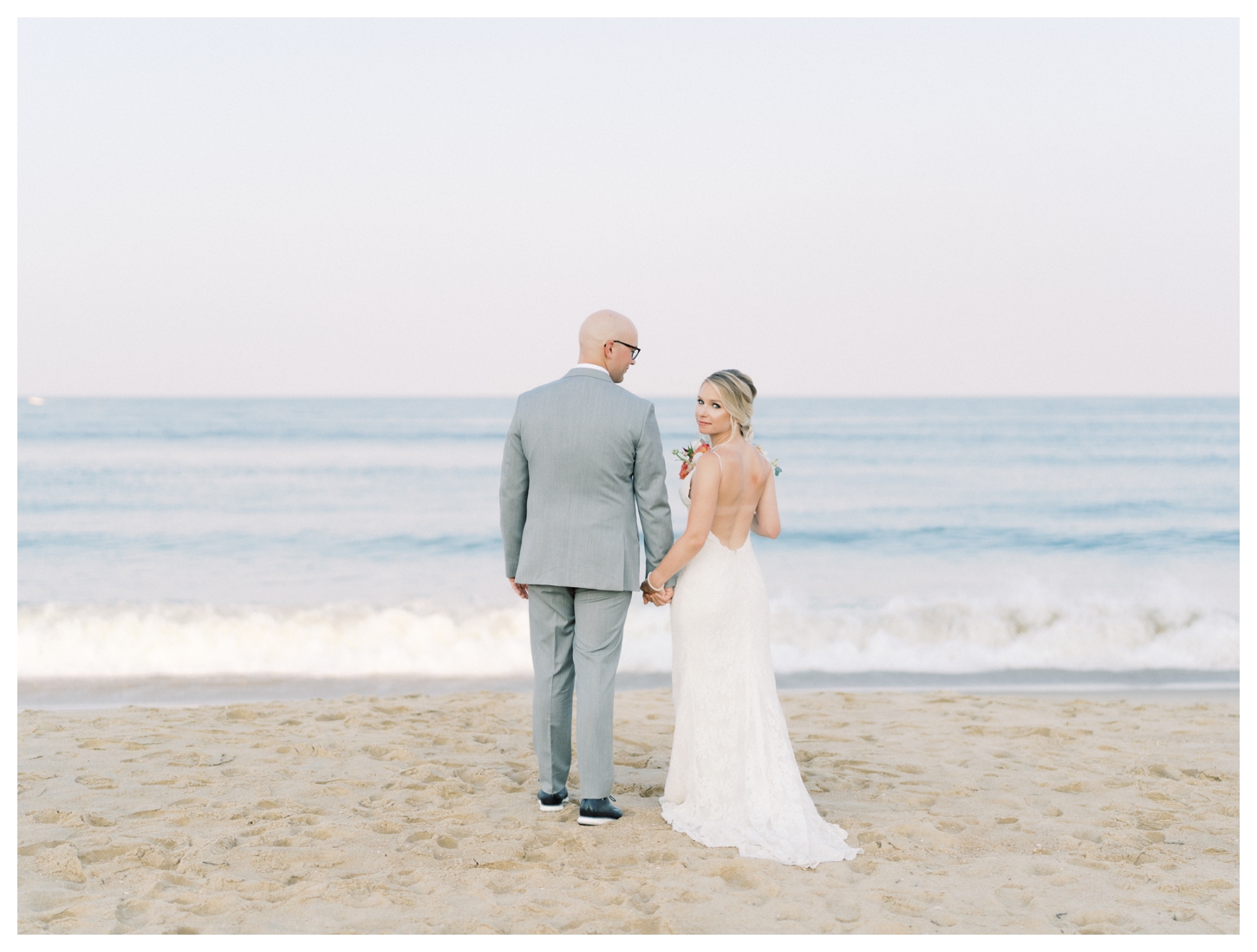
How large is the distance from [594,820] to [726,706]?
26.9 inches

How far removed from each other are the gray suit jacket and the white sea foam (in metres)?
3.99

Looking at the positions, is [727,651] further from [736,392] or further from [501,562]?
[501,562]

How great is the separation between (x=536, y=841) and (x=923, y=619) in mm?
6300

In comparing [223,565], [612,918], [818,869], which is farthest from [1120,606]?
[223,565]

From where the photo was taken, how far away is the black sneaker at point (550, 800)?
406cm

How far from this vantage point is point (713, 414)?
3.78m

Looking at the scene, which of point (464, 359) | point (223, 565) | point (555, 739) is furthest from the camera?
point (464, 359)

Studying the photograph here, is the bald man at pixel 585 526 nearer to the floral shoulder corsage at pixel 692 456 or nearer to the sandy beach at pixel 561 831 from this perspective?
the floral shoulder corsage at pixel 692 456

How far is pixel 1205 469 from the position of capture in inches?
973

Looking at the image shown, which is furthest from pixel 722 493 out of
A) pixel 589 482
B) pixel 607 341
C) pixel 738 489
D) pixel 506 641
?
pixel 506 641

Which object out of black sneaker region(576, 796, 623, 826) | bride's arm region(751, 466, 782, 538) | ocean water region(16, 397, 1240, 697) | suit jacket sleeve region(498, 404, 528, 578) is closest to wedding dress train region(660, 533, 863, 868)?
bride's arm region(751, 466, 782, 538)

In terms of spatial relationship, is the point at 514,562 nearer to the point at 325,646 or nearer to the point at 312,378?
the point at 325,646

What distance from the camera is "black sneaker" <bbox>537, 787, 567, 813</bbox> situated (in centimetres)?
406

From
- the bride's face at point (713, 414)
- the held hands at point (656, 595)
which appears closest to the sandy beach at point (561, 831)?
the held hands at point (656, 595)
